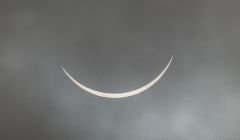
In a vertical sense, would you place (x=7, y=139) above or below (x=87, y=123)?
below

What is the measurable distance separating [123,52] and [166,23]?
21.2 inches

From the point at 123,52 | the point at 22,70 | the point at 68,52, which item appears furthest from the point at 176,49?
the point at 22,70

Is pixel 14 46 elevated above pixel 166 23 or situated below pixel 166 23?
below

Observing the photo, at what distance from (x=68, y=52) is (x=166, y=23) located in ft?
3.42

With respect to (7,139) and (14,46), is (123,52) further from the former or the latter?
(7,139)

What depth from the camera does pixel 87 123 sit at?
3.40 metres

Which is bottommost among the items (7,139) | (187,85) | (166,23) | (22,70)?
(7,139)

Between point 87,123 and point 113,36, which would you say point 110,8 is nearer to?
point 113,36

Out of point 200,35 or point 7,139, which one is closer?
point 7,139

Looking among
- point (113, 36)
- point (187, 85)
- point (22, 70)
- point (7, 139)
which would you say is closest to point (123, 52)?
point (113, 36)

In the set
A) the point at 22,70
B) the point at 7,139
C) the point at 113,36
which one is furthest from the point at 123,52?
the point at 7,139

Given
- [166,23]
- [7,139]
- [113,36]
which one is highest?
[166,23]

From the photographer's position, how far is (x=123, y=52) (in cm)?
350

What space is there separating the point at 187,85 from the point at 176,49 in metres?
0.38
